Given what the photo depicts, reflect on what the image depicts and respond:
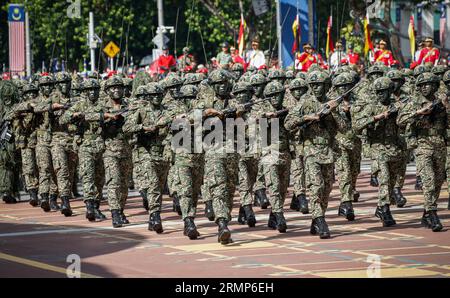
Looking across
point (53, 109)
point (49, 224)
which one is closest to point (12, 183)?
point (53, 109)

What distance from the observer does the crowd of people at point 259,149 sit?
54.3 ft

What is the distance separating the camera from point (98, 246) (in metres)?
16.2

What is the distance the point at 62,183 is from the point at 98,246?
14.5ft

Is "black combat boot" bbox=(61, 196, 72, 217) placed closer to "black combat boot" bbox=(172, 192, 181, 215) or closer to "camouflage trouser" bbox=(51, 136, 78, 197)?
"camouflage trouser" bbox=(51, 136, 78, 197)

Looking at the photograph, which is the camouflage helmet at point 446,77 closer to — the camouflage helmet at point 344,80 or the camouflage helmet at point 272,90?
the camouflage helmet at point 344,80

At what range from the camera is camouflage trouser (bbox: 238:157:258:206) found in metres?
17.8

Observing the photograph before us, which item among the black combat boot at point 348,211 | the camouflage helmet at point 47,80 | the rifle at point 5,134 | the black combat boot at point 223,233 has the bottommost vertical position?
the black combat boot at point 223,233

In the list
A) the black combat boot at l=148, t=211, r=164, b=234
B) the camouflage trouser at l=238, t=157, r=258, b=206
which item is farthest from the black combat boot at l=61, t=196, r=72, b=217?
the camouflage trouser at l=238, t=157, r=258, b=206

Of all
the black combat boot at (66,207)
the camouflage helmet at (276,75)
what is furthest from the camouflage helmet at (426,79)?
the black combat boot at (66,207)

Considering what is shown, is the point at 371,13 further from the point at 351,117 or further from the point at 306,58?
the point at 351,117

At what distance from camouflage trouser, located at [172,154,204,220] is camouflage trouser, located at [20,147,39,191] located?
255 inches

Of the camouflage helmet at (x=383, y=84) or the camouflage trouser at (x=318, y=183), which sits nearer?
the camouflage trouser at (x=318, y=183)

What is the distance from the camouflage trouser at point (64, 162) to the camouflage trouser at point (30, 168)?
1.81m

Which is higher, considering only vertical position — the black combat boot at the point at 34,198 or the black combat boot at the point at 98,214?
the black combat boot at the point at 34,198
